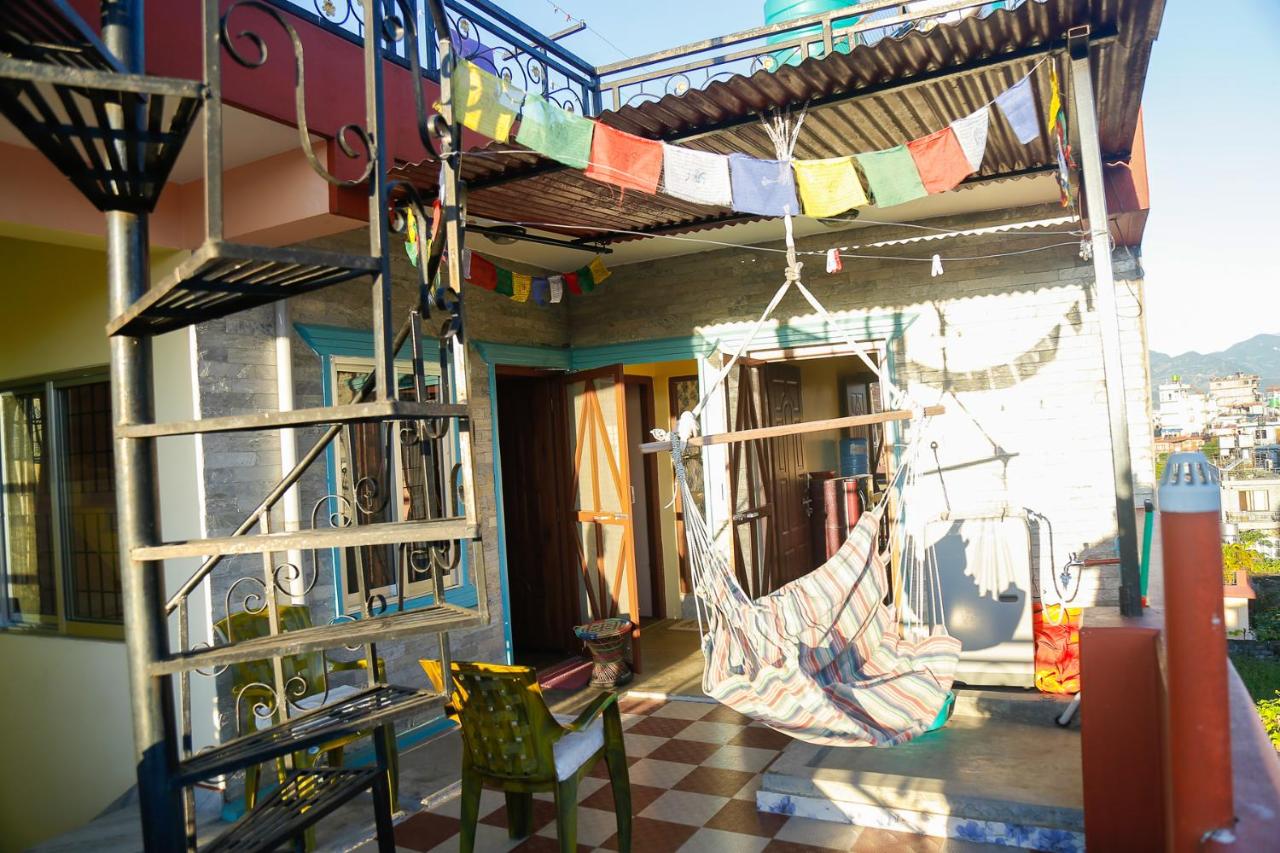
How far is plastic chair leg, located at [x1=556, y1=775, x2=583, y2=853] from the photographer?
2.81 m

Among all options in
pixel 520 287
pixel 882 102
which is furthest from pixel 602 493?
pixel 882 102

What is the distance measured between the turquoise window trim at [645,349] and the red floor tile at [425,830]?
69.3 inches

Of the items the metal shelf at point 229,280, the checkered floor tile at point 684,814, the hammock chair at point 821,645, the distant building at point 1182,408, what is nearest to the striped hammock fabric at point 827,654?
the hammock chair at point 821,645

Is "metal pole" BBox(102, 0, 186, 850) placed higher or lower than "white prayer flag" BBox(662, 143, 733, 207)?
lower

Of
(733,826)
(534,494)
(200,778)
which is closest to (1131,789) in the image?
(733,826)

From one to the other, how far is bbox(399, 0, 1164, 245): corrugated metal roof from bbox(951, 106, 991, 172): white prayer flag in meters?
0.16

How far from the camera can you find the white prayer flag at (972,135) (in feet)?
10.4

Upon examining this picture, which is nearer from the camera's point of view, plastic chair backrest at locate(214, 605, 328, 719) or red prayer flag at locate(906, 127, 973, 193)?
red prayer flag at locate(906, 127, 973, 193)

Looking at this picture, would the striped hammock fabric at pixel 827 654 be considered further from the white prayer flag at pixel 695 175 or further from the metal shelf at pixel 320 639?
the metal shelf at pixel 320 639

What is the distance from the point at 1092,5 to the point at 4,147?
3805mm

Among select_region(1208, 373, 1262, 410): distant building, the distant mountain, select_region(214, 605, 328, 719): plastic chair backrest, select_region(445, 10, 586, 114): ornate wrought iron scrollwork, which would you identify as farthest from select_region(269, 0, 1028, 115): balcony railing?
the distant mountain

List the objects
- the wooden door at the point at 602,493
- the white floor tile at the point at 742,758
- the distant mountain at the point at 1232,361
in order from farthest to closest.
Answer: the distant mountain at the point at 1232,361
the wooden door at the point at 602,493
the white floor tile at the point at 742,758

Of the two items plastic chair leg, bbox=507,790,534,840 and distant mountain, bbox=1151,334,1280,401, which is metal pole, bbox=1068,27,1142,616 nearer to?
plastic chair leg, bbox=507,790,534,840

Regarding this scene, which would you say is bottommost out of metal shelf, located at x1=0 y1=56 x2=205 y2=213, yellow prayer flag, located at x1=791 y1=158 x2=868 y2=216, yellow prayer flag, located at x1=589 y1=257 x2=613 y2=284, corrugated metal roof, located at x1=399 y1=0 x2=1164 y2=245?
metal shelf, located at x1=0 y1=56 x2=205 y2=213
